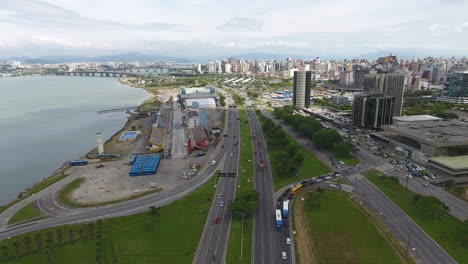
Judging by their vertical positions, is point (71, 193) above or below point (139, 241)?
above

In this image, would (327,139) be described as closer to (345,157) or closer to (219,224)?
(345,157)

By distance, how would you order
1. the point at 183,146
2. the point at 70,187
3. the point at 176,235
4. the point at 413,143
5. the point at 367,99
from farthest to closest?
1. the point at 367,99
2. the point at 183,146
3. the point at 413,143
4. the point at 70,187
5. the point at 176,235

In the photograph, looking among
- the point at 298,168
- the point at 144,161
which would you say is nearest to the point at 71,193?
the point at 144,161

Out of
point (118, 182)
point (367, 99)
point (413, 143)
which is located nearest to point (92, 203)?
point (118, 182)

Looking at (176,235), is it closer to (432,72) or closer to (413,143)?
(413,143)

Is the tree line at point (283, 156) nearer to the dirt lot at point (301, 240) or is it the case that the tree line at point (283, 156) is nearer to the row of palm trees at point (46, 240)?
the dirt lot at point (301, 240)
